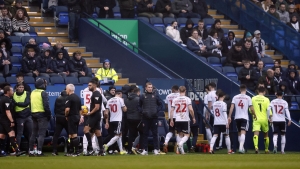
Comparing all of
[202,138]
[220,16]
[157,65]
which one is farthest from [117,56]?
[220,16]

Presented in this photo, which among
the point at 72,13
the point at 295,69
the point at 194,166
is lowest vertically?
the point at 194,166

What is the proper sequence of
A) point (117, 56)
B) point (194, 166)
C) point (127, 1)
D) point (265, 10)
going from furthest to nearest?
point (265, 10)
point (127, 1)
point (117, 56)
point (194, 166)

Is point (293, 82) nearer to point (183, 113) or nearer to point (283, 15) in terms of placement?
point (283, 15)

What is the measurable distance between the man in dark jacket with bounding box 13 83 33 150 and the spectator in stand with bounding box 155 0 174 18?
9.66 metres

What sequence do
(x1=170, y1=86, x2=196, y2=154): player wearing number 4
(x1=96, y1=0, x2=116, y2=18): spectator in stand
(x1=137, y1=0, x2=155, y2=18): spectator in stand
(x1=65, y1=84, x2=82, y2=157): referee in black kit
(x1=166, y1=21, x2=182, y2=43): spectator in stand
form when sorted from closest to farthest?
(x1=65, y1=84, x2=82, y2=157): referee in black kit, (x1=170, y1=86, x2=196, y2=154): player wearing number 4, (x1=166, y1=21, x2=182, y2=43): spectator in stand, (x1=96, y1=0, x2=116, y2=18): spectator in stand, (x1=137, y1=0, x2=155, y2=18): spectator in stand

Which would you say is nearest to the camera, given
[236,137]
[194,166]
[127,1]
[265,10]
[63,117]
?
[194,166]

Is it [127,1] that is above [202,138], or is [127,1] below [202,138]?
above

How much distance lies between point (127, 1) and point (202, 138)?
22.8 feet

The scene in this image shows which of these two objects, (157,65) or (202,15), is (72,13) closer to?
(157,65)

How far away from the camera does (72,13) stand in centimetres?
2733

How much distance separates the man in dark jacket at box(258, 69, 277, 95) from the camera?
2525cm

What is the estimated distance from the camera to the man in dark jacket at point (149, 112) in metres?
20.8

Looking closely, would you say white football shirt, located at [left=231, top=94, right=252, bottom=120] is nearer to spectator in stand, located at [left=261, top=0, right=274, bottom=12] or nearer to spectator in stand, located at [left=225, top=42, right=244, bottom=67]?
spectator in stand, located at [left=225, top=42, right=244, bottom=67]

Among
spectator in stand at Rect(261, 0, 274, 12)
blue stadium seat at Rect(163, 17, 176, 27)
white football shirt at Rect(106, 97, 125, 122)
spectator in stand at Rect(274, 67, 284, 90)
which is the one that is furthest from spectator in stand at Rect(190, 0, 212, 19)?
white football shirt at Rect(106, 97, 125, 122)
